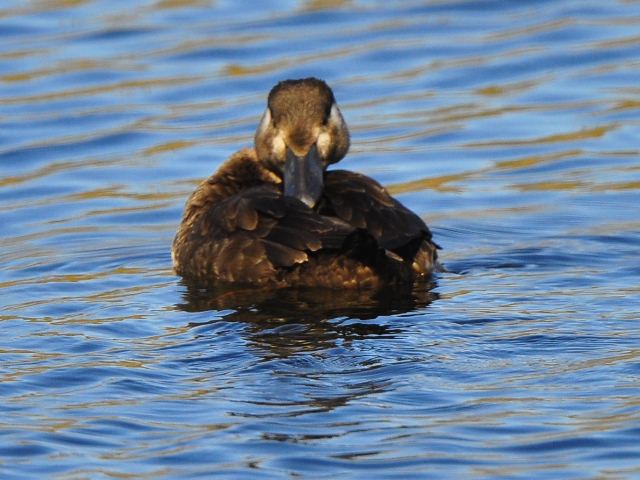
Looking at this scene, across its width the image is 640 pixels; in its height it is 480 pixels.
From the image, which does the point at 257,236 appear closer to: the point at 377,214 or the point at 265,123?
the point at 377,214

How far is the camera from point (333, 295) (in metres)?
8.68

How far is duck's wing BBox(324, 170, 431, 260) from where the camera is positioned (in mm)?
8555

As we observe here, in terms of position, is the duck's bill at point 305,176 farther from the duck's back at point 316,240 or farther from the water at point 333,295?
the water at point 333,295

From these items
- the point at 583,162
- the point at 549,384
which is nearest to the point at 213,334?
the point at 549,384

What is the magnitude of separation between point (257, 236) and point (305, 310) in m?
0.53

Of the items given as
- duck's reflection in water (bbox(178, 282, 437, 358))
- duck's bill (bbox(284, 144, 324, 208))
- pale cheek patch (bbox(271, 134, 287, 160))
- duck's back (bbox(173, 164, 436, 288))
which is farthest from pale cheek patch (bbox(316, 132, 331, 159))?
duck's reflection in water (bbox(178, 282, 437, 358))

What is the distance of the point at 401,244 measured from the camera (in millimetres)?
8508

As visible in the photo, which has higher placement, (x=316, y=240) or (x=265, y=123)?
(x=265, y=123)

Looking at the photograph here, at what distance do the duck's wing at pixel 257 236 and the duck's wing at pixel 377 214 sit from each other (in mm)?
179

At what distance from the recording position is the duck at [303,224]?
8.52 meters

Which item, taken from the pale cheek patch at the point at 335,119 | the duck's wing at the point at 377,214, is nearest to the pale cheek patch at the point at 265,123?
the pale cheek patch at the point at 335,119

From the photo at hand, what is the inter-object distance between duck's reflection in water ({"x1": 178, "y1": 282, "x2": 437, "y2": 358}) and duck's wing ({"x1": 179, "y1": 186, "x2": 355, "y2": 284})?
0.14 metres

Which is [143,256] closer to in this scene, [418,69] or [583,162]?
[583,162]

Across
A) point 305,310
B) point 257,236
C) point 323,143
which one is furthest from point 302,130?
point 305,310
